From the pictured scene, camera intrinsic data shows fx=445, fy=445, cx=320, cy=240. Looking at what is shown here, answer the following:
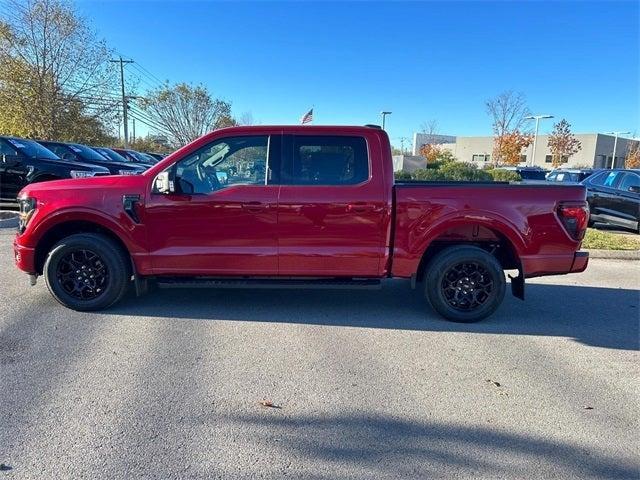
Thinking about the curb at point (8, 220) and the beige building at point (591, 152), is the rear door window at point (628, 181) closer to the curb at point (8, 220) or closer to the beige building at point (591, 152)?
the curb at point (8, 220)

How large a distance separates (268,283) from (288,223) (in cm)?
70

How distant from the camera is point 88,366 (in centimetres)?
352

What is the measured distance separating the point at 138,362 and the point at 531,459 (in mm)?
Result: 2915

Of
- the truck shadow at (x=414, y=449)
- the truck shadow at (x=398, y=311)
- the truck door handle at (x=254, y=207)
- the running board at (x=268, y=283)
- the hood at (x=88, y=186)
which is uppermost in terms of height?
the hood at (x=88, y=186)

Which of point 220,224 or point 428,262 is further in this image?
point 428,262

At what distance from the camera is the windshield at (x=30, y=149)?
1095 cm

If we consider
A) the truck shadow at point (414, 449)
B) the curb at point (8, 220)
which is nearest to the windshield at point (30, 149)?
the curb at point (8, 220)

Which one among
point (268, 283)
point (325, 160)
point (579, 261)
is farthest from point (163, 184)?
point (579, 261)

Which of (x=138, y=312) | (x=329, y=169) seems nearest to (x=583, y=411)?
(x=329, y=169)

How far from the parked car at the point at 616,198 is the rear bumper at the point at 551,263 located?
28.1ft

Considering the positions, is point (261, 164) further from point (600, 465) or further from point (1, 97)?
point (1, 97)

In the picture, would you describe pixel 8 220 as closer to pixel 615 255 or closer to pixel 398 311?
pixel 398 311

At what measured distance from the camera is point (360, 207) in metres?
4.51

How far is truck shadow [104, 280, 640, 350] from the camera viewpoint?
15.2 ft
